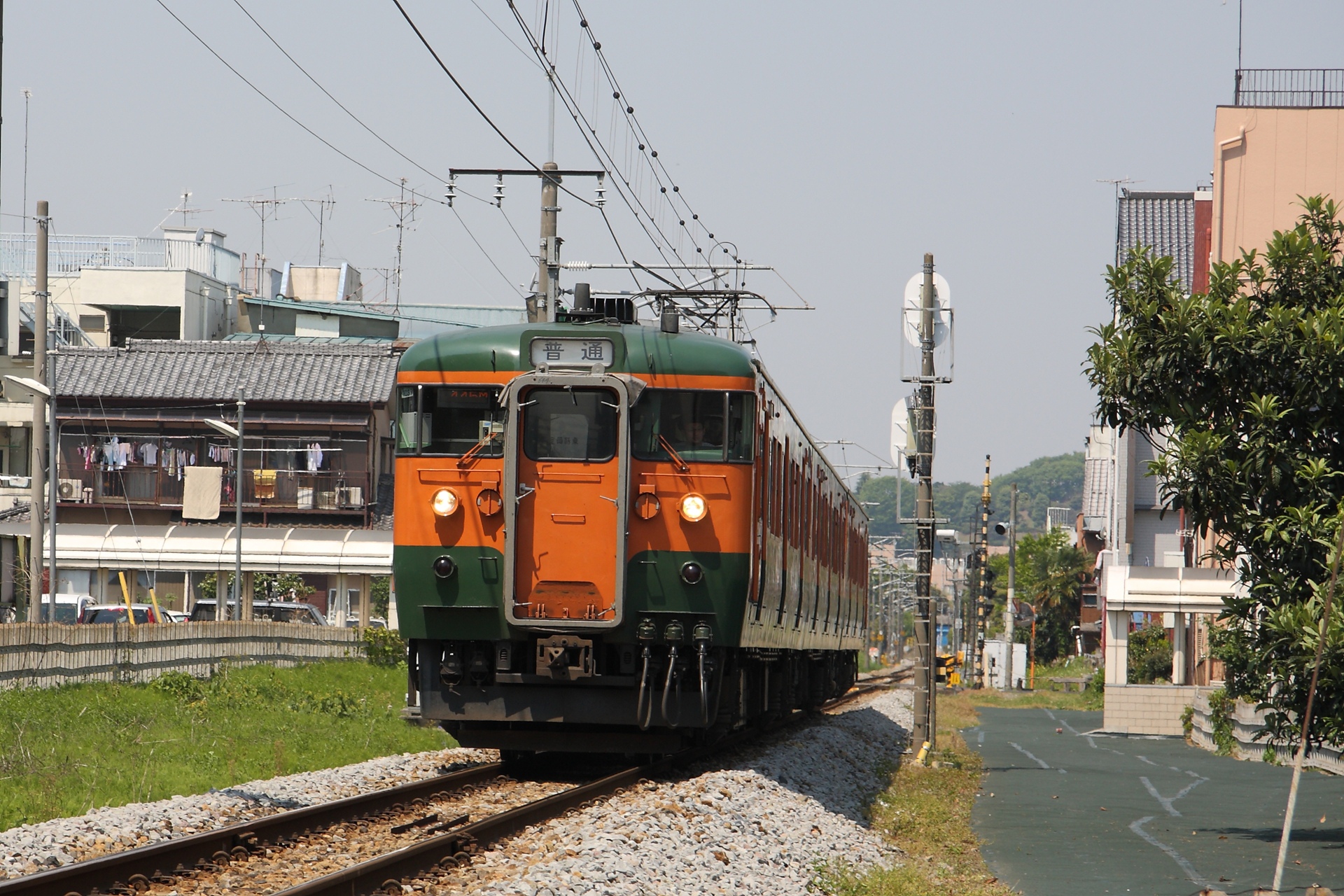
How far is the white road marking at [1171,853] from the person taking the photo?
10.1 m

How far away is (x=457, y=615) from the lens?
38.0 feet

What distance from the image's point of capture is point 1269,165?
95.8 ft

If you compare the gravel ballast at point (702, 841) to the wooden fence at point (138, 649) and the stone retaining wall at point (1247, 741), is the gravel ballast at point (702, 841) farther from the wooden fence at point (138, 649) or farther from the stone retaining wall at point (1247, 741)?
the wooden fence at point (138, 649)

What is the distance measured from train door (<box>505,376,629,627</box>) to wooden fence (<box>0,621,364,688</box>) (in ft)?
28.8

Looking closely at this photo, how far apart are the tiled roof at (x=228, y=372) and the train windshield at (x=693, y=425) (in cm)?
2924

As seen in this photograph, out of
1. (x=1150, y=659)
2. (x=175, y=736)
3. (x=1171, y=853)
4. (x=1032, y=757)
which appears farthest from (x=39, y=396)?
(x=1150, y=659)

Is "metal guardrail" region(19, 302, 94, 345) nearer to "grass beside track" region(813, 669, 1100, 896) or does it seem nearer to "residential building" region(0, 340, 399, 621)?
"residential building" region(0, 340, 399, 621)

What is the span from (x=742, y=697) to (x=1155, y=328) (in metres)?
4.76

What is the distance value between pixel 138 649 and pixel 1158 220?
123 feet

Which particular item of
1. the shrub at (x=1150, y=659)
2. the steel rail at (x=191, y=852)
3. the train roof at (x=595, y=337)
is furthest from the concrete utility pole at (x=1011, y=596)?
the steel rail at (x=191, y=852)

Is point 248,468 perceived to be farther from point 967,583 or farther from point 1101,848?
point 1101,848

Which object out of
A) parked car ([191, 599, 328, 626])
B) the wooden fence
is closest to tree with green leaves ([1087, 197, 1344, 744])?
the wooden fence

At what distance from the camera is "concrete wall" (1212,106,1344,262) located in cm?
2888

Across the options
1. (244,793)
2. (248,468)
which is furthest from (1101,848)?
(248,468)
